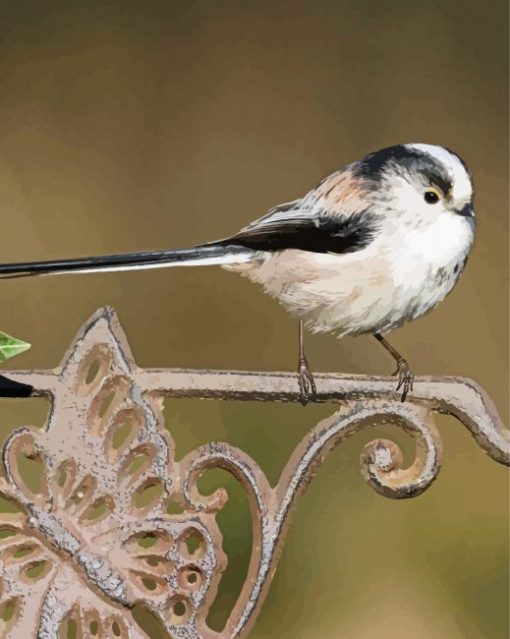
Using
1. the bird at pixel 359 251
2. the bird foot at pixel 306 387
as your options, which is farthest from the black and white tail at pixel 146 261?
the bird foot at pixel 306 387

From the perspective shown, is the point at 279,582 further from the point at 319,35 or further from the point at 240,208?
the point at 319,35

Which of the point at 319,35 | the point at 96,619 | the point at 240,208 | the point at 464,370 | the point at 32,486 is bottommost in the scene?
the point at 96,619

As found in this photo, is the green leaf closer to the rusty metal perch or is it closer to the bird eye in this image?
the rusty metal perch

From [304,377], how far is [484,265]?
231 millimetres

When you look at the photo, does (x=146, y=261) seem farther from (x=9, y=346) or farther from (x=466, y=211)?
(x=466, y=211)

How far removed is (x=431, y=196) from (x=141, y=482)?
14.7 inches

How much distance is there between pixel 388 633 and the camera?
87 cm

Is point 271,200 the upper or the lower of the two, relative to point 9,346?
upper

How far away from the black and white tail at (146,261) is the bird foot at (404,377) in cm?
18

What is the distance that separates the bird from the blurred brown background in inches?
1.0

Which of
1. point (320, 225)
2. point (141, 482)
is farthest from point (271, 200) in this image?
point (141, 482)

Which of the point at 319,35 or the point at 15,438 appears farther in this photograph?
the point at 319,35

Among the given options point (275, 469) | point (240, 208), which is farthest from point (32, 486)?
point (240, 208)

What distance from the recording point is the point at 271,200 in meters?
0.86
